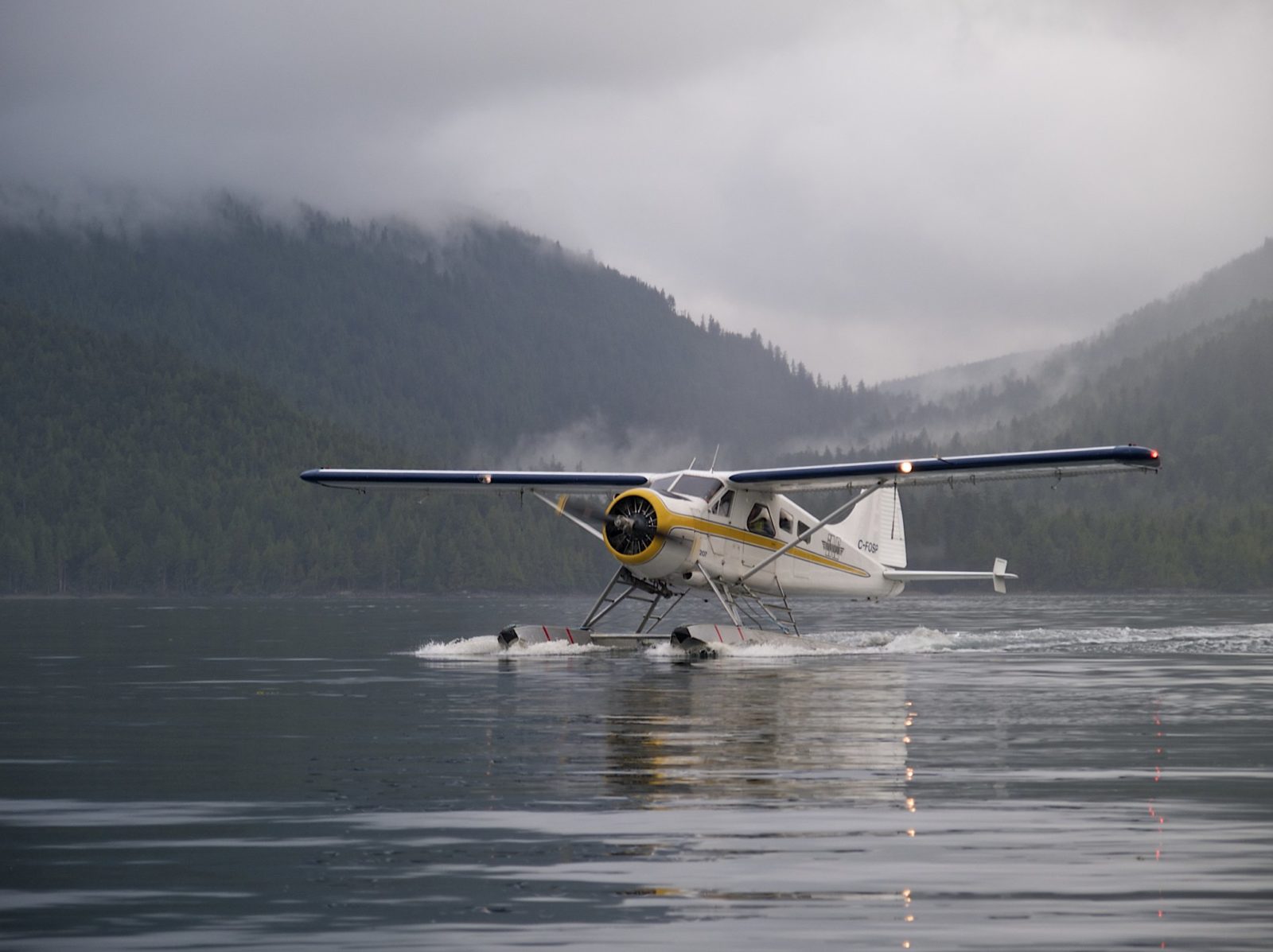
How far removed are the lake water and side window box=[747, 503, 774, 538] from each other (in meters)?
10.3

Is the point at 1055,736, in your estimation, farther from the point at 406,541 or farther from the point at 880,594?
the point at 406,541

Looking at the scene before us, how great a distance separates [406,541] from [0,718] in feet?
532

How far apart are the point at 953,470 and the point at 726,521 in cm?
394

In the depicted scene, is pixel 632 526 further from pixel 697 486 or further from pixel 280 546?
pixel 280 546

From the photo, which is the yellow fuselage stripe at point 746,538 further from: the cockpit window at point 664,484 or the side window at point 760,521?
the cockpit window at point 664,484

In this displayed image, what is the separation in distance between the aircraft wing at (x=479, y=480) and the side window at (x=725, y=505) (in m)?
1.66

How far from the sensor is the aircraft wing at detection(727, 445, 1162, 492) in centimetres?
2841

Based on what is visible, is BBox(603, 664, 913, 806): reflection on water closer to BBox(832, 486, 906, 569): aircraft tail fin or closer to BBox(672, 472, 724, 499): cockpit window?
BBox(672, 472, 724, 499): cockpit window

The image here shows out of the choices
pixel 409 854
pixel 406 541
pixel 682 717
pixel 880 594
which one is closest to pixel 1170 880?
pixel 409 854

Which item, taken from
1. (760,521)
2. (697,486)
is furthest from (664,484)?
(760,521)

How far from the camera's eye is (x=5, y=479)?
19900cm

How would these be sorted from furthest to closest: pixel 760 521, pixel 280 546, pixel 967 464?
pixel 280 546, pixel 760 521, pixel 967 464

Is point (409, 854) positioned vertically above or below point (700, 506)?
below

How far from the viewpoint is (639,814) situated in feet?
33.0
